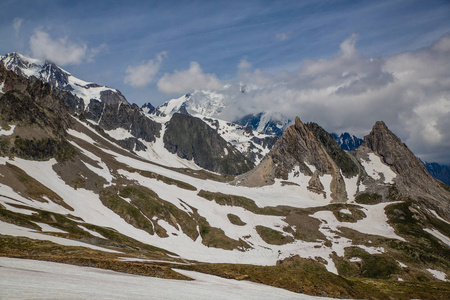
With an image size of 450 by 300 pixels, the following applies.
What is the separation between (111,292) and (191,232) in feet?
377

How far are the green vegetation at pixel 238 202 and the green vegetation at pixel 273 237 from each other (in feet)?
62.7

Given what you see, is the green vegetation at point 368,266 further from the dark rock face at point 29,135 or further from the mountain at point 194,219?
the dark rock face at point 29,135

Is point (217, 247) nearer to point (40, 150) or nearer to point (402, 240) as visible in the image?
point (402, 240)

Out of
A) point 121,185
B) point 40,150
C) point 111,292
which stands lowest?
point 111,292

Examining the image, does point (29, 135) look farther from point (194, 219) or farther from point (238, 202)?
point (238, 202)

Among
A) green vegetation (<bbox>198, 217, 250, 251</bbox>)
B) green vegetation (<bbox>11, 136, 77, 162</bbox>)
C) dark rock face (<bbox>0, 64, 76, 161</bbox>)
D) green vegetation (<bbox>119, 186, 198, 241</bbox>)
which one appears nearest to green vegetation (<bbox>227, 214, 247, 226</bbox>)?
green vegetation (<bbox>198, 217, 250, 251</bbox>)

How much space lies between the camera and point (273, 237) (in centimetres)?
13588

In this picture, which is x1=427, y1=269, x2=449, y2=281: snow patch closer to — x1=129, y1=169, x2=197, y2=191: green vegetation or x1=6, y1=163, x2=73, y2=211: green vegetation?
x1=129, y1=169, x2=197, y2=191: green vegetation

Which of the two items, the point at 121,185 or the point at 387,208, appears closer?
the point at 121,185

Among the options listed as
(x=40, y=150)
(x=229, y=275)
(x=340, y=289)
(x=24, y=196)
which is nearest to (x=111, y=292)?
(x=229, y=275)

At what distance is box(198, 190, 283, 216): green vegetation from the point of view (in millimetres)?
161625

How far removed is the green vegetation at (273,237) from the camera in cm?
13288

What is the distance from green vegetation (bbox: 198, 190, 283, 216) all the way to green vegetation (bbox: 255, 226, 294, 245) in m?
19.1

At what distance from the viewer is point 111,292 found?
19.6 meters
